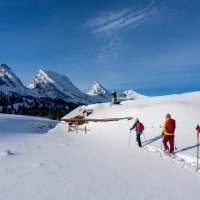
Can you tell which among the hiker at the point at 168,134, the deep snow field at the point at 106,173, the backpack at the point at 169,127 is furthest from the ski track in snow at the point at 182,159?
the backpack at the point at 169,127

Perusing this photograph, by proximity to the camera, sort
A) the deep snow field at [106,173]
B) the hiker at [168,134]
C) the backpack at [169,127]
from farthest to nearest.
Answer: the backpack at [169,127]
the hiker at [168,134]
the deep snow field at [106,173]

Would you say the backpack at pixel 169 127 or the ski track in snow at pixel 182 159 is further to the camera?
the backpack at pixel 169 127

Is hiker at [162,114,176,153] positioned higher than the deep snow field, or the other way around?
hiker at [162,114,176,153]

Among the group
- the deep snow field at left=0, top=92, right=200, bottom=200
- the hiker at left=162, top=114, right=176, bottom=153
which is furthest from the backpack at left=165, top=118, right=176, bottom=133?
the deep snow field at left=0, top=92, right=200, bottom=200

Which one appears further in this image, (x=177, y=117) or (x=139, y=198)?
(x=177, y=117)

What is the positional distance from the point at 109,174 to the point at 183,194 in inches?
129

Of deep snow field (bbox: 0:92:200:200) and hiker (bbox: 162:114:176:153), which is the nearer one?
deep snow field (bbox: 0:92:200:200)

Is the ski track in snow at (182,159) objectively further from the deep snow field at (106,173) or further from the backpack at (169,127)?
the backpack at (169,127)

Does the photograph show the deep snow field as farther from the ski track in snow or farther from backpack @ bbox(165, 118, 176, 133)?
backpack @ bbox(165, 118, 176, 133)

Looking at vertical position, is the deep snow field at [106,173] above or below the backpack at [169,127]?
below

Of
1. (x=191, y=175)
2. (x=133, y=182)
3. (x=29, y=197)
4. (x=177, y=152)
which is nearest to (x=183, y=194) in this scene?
(x=133, y=182)

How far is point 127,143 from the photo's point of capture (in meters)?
25.2

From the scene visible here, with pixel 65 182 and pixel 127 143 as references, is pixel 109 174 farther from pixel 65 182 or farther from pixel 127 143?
pixel 127 143

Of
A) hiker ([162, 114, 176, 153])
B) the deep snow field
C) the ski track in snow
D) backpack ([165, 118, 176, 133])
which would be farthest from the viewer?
backpack ([165, 118, 176, 133])
